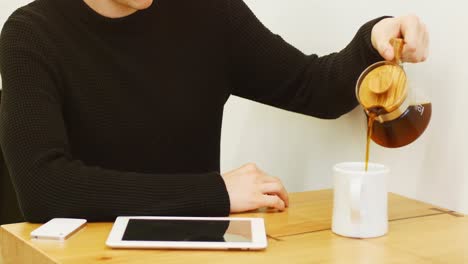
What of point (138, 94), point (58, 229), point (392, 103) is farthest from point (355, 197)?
point (138, 94)

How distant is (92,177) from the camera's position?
1094 millimetres

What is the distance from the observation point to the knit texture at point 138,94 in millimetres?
1092

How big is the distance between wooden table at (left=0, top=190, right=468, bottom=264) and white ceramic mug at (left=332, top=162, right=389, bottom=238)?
0.06 ft

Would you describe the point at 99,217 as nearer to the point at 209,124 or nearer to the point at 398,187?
the point at 209,124

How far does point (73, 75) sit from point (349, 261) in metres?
0.66

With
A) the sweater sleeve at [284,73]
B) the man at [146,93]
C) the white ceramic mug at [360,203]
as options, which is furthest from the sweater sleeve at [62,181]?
the sweater sleeve at [284,73]

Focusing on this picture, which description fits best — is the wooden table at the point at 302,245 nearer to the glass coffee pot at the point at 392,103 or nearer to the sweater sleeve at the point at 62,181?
the sweater sleeve at the point at 62,181

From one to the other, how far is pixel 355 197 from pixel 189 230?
0.25 meters

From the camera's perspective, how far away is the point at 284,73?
4.66 feet

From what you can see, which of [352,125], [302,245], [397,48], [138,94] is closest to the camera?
[302,245]

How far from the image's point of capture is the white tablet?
0.91 metres

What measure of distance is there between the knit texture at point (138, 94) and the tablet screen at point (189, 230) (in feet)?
0.21

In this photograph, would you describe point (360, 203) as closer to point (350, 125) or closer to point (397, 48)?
point (397, 48)

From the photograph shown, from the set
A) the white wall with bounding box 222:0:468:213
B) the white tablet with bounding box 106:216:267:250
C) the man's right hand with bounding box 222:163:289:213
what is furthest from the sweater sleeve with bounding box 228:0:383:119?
the white tablet with bounding box 106:216:267:250
